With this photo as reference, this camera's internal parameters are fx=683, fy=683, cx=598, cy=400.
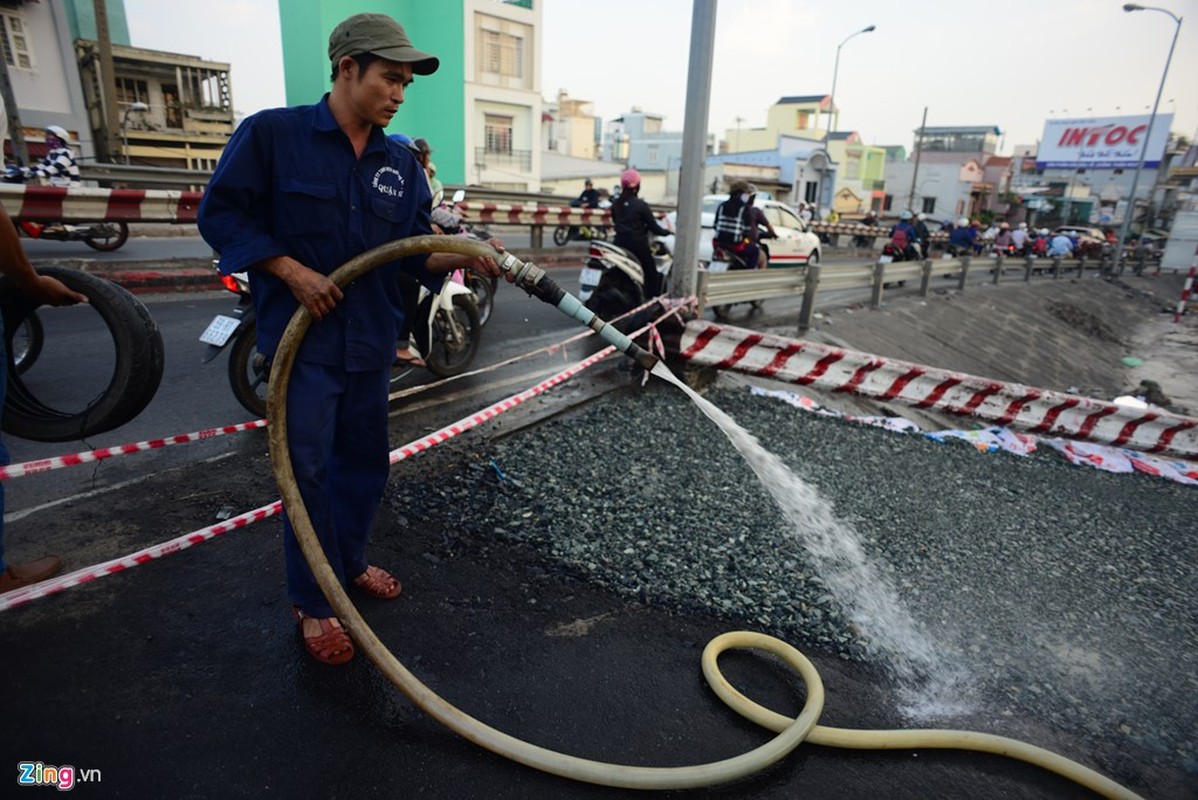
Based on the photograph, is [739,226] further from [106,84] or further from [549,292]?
[106,84]

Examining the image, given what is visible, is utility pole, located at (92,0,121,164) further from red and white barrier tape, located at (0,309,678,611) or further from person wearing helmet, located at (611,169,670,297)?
red and white barrier tape, located at (0,309,678,611)

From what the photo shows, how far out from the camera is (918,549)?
397cm

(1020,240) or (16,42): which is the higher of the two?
(16,42)

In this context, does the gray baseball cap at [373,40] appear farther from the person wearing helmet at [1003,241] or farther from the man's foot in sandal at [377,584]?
the person wearing helmet at [1003,241]

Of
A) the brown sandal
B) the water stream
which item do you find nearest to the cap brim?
the water stream

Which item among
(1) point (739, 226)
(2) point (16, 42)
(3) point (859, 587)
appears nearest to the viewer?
(3) point (859, 587)

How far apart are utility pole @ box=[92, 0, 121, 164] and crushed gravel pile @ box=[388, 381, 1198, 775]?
79.3 feet

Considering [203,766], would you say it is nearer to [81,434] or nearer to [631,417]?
[81,434]

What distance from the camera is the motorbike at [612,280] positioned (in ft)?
27.2

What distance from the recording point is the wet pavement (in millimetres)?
2141

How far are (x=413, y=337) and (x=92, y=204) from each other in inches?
189

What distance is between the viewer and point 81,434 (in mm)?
3016

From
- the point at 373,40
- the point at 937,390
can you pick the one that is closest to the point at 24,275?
the point at 373,40

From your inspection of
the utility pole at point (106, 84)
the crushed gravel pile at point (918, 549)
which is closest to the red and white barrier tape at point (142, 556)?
the crushed gravel pile at point (918, 549)
